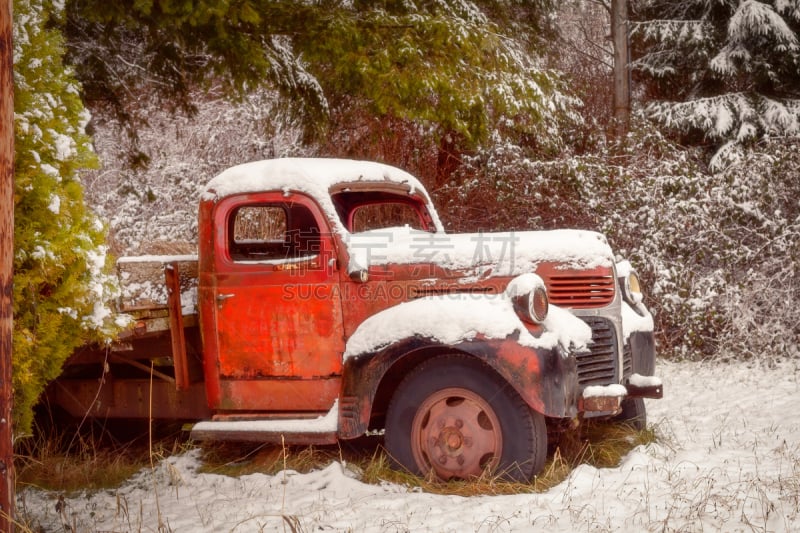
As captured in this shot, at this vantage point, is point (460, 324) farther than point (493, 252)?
No

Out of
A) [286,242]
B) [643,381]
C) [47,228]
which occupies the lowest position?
[643,381]

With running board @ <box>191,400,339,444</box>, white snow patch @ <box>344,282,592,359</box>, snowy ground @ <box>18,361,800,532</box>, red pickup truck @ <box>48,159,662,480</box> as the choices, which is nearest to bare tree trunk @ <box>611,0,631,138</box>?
red pickup truck @ <box>48,159,662,480</box>

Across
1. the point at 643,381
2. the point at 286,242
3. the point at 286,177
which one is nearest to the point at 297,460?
the point at 286,242

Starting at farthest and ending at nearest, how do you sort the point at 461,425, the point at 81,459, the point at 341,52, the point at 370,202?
the point at 341,52
the point at 370,202
the point at 81,459
the point at 461,425

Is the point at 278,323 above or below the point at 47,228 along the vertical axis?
below

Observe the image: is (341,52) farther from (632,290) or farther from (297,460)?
(297,460)

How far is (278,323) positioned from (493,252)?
1.41m

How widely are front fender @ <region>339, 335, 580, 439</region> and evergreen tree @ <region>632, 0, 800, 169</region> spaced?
7.20 m

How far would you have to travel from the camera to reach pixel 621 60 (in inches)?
466

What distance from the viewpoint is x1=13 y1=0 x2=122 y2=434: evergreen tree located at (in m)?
3.81

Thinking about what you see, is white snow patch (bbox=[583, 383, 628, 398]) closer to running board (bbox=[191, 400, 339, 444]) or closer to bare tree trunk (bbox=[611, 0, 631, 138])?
running board (bbox=[191, 400, 339, 444])

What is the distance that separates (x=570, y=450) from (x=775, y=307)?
4.63 meters

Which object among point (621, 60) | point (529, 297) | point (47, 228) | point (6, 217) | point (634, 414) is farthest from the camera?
point (621, 60)

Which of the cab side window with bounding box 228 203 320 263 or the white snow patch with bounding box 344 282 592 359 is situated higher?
the cab side window with bounding box 228 203 320 263
